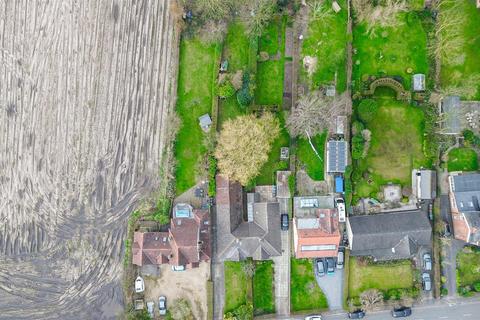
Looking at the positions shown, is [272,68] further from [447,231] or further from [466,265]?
[466,265]

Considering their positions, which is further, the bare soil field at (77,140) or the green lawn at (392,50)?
the bare soil field at (77,140)

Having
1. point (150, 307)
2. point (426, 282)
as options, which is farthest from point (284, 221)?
point (150, 307)

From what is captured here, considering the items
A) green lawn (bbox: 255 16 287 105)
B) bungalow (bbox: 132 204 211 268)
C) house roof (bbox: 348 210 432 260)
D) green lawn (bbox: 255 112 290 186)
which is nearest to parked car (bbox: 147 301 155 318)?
bungalow (bbox: 132 204 211 268)

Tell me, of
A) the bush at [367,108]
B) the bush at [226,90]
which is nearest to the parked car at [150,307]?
the bush at [226,90]

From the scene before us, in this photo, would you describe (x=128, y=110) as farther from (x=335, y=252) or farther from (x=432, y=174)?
(x=432, y=174)

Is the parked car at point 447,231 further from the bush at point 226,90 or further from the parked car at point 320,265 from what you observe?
the bush at point 226,90

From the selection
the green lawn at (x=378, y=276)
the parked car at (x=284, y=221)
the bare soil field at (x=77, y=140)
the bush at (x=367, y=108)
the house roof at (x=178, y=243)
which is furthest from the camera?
the bare soil field at (x=77, y=140)
